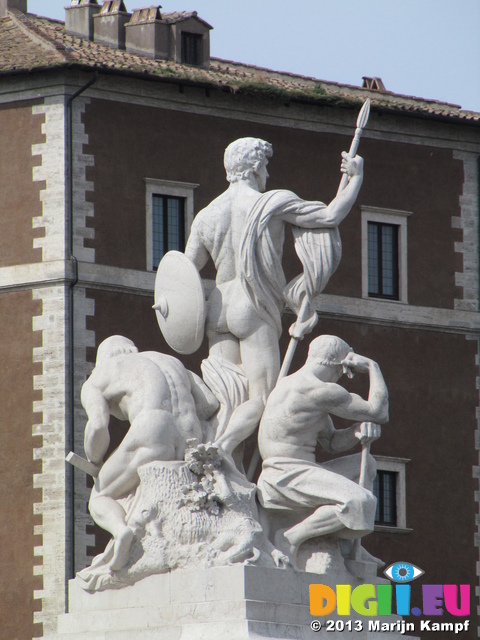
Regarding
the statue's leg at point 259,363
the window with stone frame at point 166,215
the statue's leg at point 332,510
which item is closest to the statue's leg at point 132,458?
the statue's leg at point 259,363

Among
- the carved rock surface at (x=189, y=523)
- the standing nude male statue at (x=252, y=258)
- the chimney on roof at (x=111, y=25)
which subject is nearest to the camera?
the carved rock surface at (x=189, y=523)

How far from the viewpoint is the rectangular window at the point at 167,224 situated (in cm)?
3638

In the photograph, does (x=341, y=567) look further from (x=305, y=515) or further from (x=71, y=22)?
(x=71, y=22)

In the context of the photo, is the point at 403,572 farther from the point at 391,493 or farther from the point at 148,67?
the point at 148,67

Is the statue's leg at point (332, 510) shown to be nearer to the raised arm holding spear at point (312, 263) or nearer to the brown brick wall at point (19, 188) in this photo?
the raised arm holding spear at point (312, 263)

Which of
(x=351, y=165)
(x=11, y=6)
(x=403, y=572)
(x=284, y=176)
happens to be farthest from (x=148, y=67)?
(x=351, y=165)

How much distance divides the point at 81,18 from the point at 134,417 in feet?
63.6

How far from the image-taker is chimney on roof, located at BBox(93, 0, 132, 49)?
3866 cm

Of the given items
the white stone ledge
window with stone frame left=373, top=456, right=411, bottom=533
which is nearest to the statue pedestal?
window with stone frame left=373, top=456, right=411, bottom=533

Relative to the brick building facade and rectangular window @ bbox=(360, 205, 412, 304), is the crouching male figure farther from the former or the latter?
rectangular window @ bbox=(360, 205, 412, 304)

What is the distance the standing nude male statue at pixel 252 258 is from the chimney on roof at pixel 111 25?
17.7 m

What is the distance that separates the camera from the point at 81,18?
39.0 metres

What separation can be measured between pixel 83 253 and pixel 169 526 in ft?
52.5

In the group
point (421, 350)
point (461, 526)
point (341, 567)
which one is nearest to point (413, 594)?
point (461, 526)
